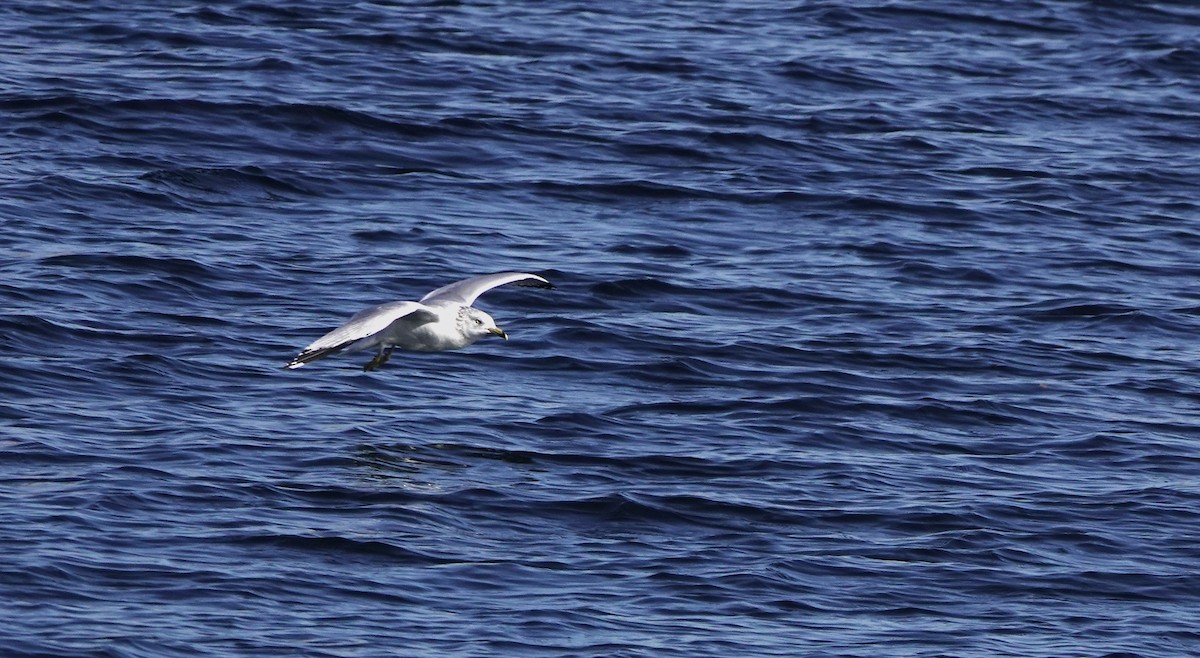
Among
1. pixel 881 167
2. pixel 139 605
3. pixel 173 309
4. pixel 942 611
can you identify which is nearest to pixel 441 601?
pixel 139 605

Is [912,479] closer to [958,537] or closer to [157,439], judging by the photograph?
[958,537]

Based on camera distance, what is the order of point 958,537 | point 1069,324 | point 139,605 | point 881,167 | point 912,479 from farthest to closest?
1. point 881,167
2. point 1069,324
3. point 912,479
4. point 958,537
5. point 139,605

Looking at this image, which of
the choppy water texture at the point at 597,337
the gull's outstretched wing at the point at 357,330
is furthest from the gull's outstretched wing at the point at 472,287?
the choppy water texture at the point at 597,337

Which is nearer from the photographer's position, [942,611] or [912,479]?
[942,611]

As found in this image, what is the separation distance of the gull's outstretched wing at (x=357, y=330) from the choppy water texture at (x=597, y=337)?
0.94m

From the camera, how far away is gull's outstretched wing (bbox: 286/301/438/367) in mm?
13836

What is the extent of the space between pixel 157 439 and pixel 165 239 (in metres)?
5.39

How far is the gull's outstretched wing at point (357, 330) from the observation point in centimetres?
1384

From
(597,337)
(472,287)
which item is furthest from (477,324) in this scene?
(597,337)

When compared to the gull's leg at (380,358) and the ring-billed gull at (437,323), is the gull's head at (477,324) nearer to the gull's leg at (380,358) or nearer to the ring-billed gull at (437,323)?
the ring-billed gull at (437,323)

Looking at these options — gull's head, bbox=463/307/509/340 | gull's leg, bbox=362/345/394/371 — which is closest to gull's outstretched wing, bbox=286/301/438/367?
gull's leg, bbox=362/345/394/371

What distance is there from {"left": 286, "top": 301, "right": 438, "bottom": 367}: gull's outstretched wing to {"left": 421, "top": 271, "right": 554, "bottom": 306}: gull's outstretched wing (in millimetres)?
648

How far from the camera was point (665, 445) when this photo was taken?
1585cm

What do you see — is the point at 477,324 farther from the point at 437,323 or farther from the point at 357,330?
the point at 357,330
